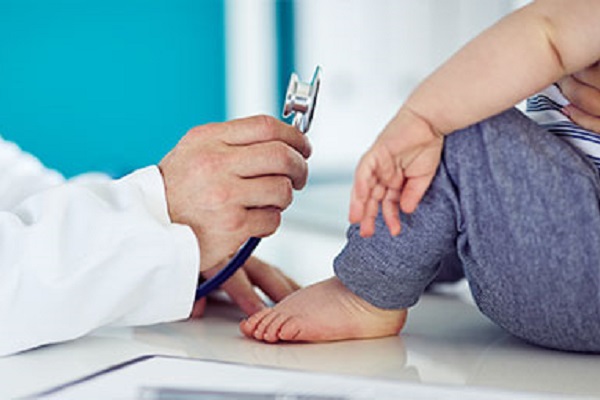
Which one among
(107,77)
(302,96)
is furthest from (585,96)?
(107,77)

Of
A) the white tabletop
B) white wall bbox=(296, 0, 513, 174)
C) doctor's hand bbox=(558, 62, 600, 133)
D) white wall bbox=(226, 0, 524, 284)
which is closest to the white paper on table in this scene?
the white tabletop

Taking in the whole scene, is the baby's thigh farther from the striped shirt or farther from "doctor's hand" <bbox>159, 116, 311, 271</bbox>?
"doctor's hand" <bbox>159, 116, 311, 271</bbox>

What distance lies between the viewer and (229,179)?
32.4 inches

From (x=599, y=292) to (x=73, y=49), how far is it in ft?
8.52

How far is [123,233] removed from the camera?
2.55ft

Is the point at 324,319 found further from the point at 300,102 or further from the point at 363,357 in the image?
the point at 300,102

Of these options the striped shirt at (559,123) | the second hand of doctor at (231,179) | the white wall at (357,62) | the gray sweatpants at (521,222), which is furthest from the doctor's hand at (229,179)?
the white wall at (357,62)

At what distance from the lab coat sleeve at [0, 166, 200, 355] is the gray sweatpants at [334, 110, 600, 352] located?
198mm

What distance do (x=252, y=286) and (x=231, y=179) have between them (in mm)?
284

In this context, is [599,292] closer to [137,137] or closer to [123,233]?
[123,233]

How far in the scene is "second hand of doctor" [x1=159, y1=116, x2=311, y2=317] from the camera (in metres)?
0.82

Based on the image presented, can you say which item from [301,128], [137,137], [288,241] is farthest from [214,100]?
[301,128]

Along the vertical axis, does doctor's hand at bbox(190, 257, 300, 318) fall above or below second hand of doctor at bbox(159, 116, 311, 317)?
below

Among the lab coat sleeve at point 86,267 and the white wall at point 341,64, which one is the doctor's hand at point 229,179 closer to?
the lab coat sleeve at point 86,267
